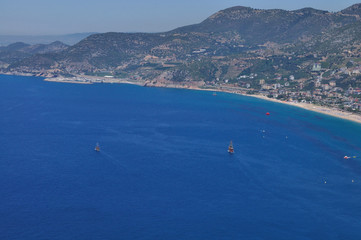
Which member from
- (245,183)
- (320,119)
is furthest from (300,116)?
(245,183)

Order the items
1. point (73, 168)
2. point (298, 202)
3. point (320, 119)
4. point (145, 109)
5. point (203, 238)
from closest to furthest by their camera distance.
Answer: point (203, 238) → point (298, 202) → point (73, 168) → point (320, 119) → point (145, 109)

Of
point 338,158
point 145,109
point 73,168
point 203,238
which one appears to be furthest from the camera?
point 145,109

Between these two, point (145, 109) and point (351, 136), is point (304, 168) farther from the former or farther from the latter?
point (145, 109)

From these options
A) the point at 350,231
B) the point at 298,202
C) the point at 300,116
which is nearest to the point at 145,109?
the point at 300,116

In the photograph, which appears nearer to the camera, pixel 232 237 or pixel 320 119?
A: pixel 232 237

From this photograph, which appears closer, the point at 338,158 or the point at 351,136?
the point at 338,158

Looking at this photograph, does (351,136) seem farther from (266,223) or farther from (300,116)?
(266,223)
